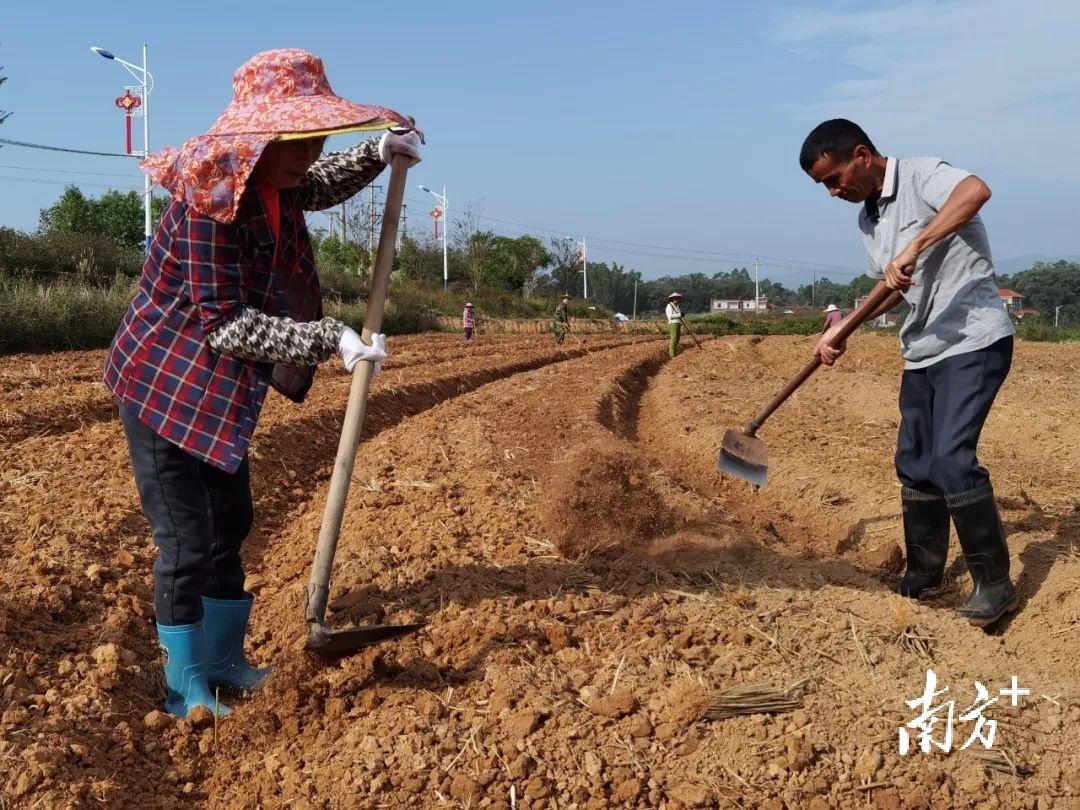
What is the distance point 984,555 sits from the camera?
374 cm

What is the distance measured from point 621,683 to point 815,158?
2.20m

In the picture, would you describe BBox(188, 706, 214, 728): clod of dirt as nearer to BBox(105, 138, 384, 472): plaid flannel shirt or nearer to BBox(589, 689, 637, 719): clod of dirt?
BBox(105, 138, 384, 472): plaid flannel shirt

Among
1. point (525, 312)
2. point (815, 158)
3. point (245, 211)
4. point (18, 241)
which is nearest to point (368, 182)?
point (245, 211)

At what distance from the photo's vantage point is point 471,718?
2961 mm

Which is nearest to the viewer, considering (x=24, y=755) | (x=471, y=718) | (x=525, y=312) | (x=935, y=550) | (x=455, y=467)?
(x=24, y=755)

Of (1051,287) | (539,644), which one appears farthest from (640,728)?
(1051,287)

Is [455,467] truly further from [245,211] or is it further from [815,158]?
[245,211]

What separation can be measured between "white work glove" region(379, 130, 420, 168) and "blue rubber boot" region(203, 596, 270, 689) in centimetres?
159

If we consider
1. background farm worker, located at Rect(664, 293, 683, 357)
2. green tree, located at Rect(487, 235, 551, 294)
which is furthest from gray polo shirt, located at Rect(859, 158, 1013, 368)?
green tree, located at Rect(487, 235, 551, 294)

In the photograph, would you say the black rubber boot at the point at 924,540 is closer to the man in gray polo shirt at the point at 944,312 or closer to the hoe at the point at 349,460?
the man in gray polo shirt at the point at 944,312

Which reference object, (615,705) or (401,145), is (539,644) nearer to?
(615,705)

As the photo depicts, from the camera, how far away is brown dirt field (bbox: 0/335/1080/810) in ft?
8.77

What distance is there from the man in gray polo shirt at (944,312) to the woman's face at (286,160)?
80.6 inches

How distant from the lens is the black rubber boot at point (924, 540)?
13.3ft
